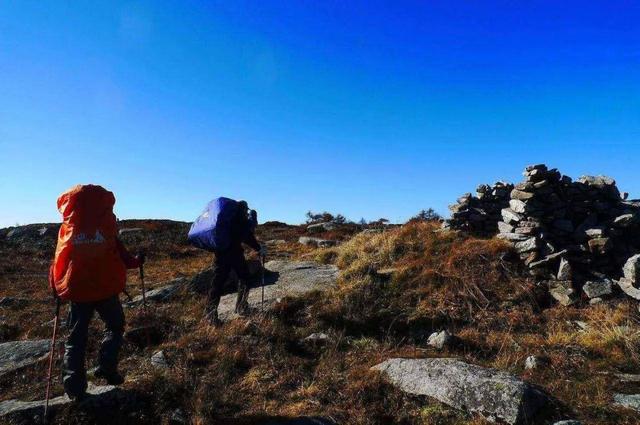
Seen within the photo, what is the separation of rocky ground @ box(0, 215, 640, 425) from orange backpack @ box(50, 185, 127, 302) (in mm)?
1111

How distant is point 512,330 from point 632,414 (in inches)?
122

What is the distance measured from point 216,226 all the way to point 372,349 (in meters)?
3.22

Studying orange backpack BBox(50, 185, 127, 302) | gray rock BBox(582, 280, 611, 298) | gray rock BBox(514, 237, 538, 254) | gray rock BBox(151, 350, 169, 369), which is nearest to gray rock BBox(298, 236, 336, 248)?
gray rock BBox(514, 237, 538, 254)

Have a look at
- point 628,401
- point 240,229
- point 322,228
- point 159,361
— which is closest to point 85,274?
point 159,361

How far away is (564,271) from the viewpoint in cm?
880

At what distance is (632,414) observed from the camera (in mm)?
4484

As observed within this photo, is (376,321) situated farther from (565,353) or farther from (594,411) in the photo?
(594,411)

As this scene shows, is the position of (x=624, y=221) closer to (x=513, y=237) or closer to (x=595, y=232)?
(x=595, y=232)

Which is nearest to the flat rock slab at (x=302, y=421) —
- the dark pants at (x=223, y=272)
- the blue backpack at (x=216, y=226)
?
the dark pants at (x=223, y=272)

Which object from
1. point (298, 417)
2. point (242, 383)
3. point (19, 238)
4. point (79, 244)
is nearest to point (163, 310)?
point (242, 383)

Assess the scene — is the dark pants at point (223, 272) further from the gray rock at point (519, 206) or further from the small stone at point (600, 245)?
the small stone at point (600, 245)

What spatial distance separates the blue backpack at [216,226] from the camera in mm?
7727

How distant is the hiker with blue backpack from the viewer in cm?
775

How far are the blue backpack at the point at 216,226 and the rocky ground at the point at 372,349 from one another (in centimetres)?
134
